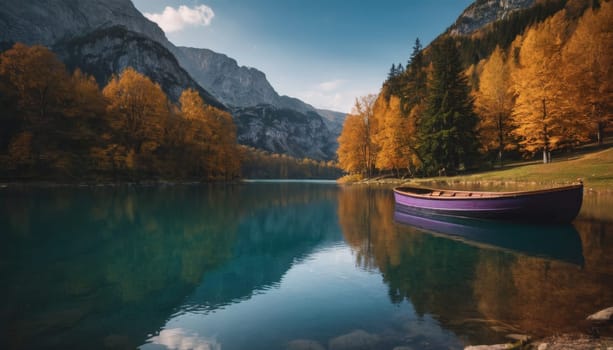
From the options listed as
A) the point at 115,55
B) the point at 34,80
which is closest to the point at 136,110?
the point at 34,80

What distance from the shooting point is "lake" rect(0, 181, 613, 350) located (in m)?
5.67

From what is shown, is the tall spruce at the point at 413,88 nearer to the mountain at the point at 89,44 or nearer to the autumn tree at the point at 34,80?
the autumn tree at the point at 34,80

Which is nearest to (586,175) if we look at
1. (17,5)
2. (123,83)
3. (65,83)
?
(123,83)

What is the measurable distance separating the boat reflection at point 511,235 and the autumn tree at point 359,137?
132 feet

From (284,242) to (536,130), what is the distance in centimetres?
3427

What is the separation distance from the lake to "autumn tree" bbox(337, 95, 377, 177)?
1753 inches

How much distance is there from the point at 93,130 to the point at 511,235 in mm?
62989

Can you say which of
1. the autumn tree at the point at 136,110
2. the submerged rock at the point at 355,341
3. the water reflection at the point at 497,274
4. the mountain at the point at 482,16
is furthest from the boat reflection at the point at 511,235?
the mountain at the point at 482,16

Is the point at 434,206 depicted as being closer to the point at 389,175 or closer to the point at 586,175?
the point at 586,175

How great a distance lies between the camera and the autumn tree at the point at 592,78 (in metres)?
34.7

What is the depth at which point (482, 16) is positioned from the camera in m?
194

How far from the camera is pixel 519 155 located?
151ft

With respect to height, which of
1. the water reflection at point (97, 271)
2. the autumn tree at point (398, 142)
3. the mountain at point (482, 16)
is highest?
the mountain at point (482, 16)

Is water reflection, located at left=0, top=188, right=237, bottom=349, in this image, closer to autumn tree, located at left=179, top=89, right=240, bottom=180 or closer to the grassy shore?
the grassy shore
